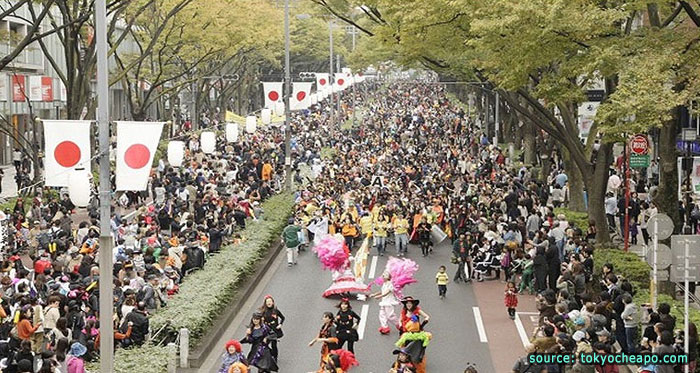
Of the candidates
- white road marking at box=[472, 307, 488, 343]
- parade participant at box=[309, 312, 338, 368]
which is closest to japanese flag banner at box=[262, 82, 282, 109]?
white road marking at box=[472, 307, 488, 343]

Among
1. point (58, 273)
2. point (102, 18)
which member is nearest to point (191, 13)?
point (58, 273)

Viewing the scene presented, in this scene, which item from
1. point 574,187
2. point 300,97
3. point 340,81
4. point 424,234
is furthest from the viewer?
point 340,81

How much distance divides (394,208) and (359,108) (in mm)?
73218

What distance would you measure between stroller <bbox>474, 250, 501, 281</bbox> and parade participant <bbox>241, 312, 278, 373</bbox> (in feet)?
34.2

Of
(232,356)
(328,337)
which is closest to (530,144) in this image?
(328,337)

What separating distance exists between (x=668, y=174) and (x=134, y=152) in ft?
37.5

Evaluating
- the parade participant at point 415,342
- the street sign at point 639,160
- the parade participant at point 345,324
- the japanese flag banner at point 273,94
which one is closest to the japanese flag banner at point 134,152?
the parade participant at point 345,324

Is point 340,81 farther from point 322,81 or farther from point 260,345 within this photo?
point 260,345

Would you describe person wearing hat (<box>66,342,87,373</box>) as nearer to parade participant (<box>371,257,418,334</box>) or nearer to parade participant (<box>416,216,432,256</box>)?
parade participant (<box>371,257,418,334</box>)

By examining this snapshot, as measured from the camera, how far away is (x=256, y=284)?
26.7 meters

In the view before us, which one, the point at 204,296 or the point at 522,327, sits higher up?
the point at 204,296

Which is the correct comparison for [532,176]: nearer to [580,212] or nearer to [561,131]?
[580,212]

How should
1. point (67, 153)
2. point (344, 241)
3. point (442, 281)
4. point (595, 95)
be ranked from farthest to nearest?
point (595, 95) → point (344, 241) → point (442, 281) → point (67, 153)

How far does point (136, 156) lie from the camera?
612 inches
